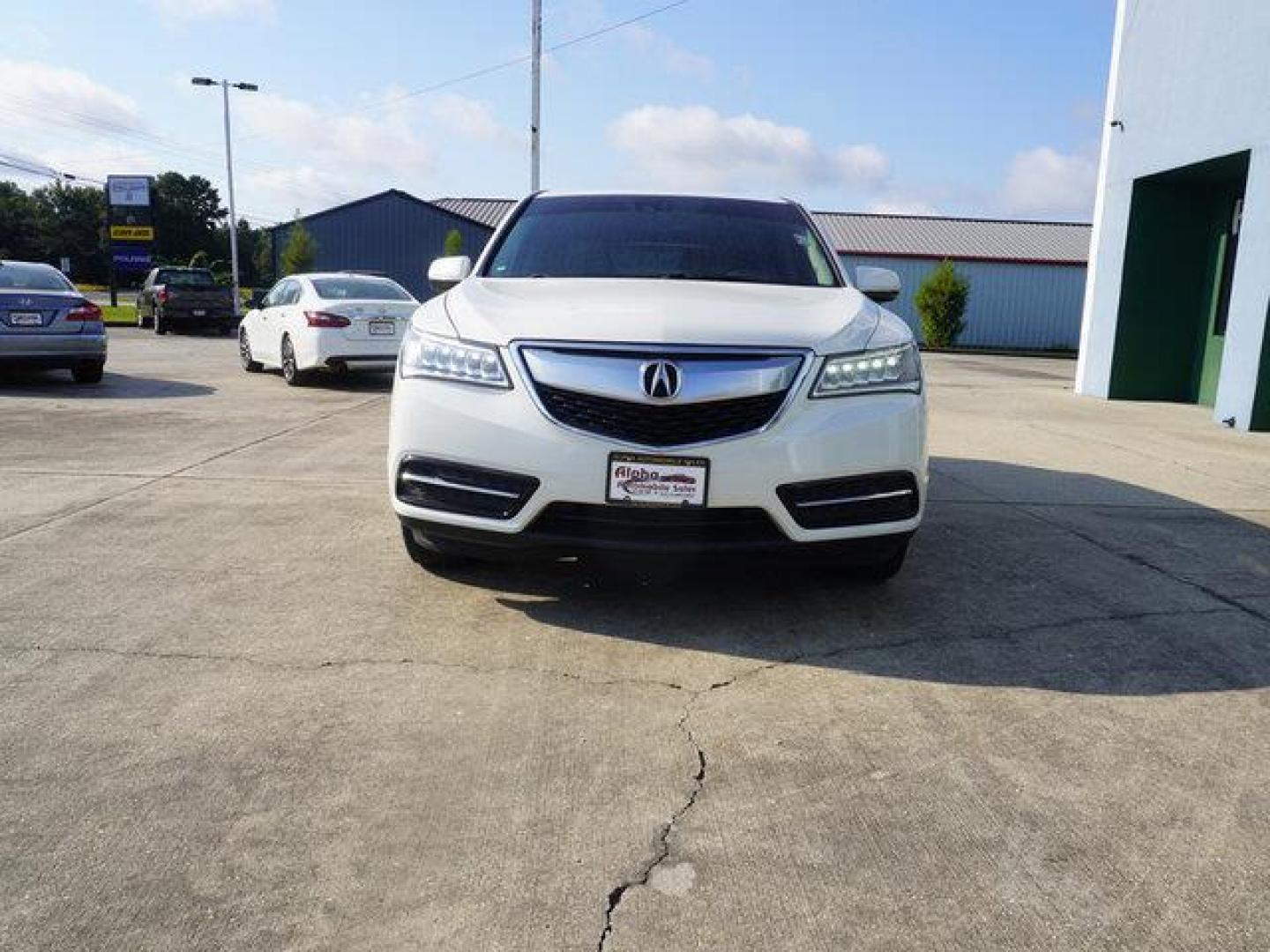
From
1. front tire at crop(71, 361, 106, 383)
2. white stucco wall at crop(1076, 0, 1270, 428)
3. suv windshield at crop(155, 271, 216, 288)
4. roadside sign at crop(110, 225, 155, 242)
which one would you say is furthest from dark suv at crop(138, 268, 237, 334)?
white stucco wall at crop(1076, 0, 1270, 428)

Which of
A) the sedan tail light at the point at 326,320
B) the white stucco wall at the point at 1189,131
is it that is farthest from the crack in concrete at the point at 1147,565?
the sedan tail light at the point at 326,320

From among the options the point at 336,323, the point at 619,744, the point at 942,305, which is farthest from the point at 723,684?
the point at 942,305

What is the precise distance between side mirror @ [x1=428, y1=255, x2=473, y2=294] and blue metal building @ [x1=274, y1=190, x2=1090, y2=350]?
99.5ft

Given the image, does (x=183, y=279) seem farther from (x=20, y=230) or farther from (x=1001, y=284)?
(x=20, y=230)

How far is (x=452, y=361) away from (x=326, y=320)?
891cm

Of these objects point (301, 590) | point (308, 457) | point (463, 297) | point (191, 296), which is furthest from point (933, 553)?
point (191, 296)

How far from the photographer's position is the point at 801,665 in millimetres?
3318

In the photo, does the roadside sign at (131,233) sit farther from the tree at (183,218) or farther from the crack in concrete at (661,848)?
the tree at (183,218)

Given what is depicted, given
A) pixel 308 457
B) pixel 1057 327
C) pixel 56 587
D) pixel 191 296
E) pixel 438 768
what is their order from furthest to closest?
pixel 1057 327, pixel 191 296, pixel 308 457, pixel 56 587, pixel 438 768

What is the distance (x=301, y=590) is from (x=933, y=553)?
2908 mm

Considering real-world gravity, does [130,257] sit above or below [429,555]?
above

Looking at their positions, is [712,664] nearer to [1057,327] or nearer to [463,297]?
[463,297]

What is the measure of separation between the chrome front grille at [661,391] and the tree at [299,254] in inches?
1686

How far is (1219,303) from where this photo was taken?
13102mm
